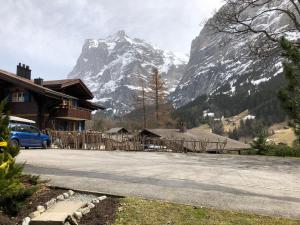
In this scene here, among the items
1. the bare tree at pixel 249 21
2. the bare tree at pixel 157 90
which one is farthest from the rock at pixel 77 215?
the bare tree at pixel 157 90

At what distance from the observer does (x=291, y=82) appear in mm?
21875

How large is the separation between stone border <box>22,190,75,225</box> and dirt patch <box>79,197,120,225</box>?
103 cm

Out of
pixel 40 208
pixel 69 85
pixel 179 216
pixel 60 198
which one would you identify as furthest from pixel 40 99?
pixel 179 216

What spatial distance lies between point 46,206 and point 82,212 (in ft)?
3.32

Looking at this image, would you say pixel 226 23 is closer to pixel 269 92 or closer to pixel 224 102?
pixel 269 92

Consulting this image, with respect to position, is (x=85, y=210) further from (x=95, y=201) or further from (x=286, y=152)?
(x=286, y=152)

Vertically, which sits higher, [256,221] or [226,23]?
[226,23]

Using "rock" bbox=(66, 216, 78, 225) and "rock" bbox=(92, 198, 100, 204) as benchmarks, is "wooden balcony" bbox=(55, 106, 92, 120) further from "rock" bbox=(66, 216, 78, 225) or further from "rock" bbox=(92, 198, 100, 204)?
"rock" bbox=(66, 216, 78, 225)

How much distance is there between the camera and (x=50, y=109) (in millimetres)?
46312

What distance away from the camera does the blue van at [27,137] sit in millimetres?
28562

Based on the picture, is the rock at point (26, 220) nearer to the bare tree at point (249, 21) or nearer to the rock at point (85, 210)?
the rock at point (85, 210)

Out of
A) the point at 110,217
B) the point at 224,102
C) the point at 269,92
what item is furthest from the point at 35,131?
the point at 224,102

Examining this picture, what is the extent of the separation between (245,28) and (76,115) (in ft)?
80.5

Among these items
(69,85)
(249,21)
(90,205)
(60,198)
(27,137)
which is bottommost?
(90,205)
